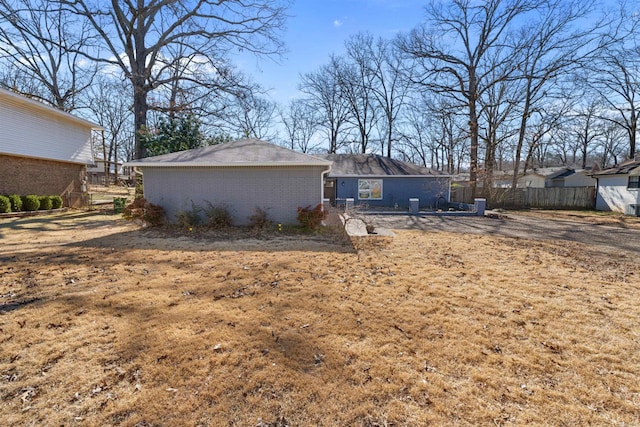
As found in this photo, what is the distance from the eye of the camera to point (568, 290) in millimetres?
4371

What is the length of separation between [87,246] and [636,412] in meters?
9.25

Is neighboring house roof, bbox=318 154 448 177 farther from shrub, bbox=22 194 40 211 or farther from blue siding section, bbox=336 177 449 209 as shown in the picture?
shrub, bbox=22 194 40 211

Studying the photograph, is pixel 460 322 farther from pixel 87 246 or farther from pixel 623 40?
pixel 623 40

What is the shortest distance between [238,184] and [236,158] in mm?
843

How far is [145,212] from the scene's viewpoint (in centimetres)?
900

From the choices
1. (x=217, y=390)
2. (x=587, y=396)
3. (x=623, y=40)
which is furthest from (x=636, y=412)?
(x=623, y=40)

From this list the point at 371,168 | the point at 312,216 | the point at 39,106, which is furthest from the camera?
the point at 371,168

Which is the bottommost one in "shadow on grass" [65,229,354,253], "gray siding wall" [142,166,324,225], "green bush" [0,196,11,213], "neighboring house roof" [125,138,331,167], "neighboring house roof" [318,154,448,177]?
"shadow on grass" [65,229,354,253]

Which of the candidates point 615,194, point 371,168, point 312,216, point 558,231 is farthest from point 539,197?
point 312,216

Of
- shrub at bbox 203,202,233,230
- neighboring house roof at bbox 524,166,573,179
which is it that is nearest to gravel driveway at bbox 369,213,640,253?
shrub at bbox 203,202,233,230

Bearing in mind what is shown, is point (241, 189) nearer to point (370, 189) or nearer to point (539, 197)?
point (370, 189)

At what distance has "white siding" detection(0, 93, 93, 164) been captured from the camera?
11.8m

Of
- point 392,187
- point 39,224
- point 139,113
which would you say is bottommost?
point 39,224

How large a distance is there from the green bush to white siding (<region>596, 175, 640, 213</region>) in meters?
29.3
